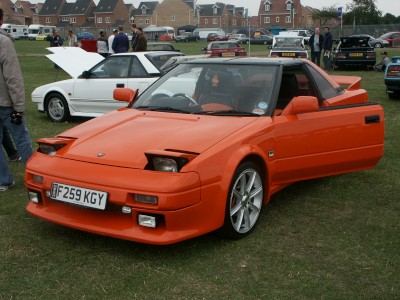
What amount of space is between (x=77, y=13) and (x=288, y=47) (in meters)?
98.3

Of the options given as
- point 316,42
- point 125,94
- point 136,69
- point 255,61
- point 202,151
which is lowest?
point 202,151

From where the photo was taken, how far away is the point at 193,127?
13.3ft

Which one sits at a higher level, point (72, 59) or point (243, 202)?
point (72, 59)

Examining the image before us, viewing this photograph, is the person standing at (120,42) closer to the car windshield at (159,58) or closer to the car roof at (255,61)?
the car windshield at (159,58)

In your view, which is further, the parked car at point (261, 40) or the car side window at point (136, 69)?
the parked car at point (261, 40)

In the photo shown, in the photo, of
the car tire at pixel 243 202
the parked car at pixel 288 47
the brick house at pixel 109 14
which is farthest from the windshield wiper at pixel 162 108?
the brick house at pixel 109 14

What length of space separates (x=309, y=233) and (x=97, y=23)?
112 m

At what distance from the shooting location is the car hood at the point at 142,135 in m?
3.72

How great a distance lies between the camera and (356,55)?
68.3 feet

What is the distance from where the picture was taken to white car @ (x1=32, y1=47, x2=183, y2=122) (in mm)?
8898

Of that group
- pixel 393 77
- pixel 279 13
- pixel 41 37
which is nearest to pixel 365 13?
pixel 279 13

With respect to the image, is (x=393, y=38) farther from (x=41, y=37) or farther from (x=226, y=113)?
(x=41, y=37)

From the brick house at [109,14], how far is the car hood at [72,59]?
9977cm

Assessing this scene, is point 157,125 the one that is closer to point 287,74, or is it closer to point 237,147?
point 237,147
